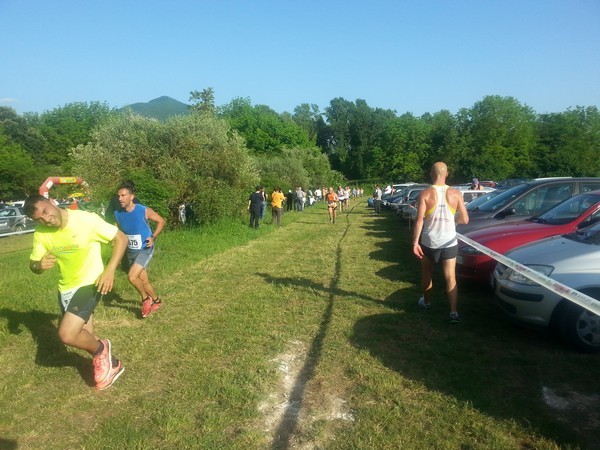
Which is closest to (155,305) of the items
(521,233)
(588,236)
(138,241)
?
(138,241)

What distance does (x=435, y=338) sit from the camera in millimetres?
5289

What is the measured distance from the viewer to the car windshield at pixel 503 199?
973 centimetres

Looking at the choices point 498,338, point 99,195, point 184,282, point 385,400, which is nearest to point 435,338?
point 498,338

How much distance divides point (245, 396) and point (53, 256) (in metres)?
2.15

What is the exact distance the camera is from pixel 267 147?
238 ft

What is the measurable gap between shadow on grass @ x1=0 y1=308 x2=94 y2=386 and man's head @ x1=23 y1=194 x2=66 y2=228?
1.56 m

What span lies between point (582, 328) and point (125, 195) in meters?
5.46

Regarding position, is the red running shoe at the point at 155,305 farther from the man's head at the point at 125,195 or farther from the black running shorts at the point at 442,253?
the black running shorts at the point at 442,253

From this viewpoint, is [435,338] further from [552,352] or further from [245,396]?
[245,396]

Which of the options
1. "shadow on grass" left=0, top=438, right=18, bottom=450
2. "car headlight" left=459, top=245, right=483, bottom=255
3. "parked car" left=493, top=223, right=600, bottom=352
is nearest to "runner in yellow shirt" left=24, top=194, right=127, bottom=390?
"shadow on grass" left=0, top=438, right=18, bottom=450

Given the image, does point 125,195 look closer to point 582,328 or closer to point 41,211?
point 41,211

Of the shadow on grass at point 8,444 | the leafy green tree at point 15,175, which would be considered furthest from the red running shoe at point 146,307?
the leafy green tree at point 15,175

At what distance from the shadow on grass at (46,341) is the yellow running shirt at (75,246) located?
3.09 ft

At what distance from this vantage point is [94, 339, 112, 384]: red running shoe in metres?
4.34
